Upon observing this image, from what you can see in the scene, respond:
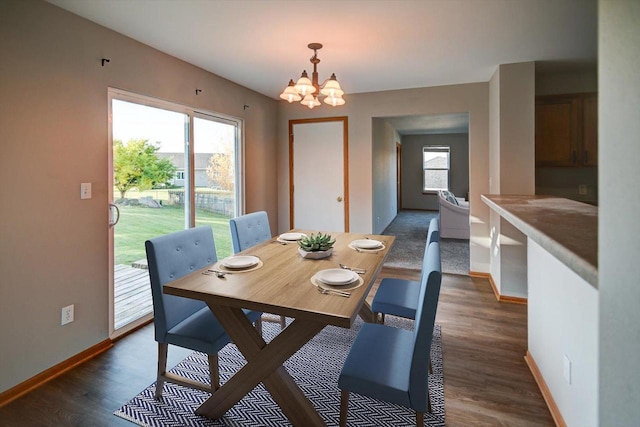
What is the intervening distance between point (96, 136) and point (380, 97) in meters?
3.42

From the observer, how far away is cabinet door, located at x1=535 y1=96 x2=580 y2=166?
12.1ft

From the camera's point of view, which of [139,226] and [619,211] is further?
[139,226]

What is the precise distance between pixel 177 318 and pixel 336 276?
983 millimetres

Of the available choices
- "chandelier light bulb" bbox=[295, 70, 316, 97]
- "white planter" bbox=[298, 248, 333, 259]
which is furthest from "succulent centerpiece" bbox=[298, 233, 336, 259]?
"chandelier light bulb" bbox=[295, 70, 316, 97]

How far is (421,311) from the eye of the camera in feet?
4.39

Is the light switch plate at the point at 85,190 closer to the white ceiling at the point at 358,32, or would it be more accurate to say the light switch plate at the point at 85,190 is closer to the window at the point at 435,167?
the white ceiling at the point at 358,32

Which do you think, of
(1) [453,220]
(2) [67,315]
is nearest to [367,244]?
→ (2) [67,315]

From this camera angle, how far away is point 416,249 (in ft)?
18.8

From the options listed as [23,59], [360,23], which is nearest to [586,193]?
[360,23]

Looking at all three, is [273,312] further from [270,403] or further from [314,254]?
[270,403]

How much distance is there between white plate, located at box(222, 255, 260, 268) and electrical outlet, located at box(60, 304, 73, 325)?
4.24ft

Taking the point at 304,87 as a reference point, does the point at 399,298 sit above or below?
below

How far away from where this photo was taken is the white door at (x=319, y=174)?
192 inches

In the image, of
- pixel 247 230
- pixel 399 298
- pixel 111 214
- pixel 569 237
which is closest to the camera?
pixel 569 237
